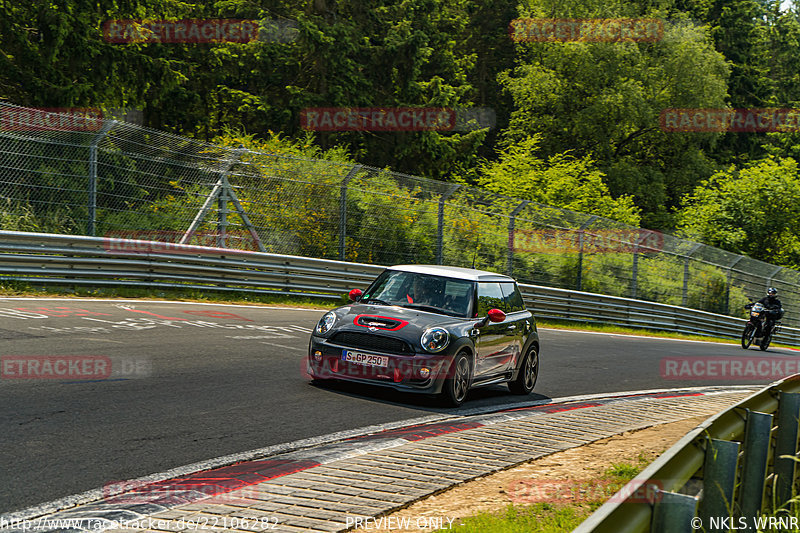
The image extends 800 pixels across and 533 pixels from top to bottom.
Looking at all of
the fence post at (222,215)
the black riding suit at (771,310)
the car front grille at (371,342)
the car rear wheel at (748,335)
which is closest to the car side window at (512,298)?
the car front grille at (371,342)

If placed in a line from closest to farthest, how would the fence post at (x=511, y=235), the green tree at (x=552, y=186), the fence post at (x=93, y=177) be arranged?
the fence post at (x=93, y=177) → the fence post at (x=511, y=235) → the green tree at (x=552, y=186)

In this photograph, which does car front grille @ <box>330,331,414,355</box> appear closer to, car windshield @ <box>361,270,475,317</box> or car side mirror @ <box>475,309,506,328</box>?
car windshield @ <box>361,270,475,317</box>

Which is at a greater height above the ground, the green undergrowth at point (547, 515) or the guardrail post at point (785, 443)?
the guardrail post at point (785, 443)

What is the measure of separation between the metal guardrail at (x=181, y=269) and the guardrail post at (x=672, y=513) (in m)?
13.8

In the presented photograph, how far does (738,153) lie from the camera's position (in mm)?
66688

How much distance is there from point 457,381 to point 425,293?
128 centimetres

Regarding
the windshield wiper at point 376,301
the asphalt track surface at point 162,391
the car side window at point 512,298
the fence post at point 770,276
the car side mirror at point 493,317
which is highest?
the fence post at point 770,276

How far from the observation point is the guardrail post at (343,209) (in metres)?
21.0

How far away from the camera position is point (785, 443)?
619cm

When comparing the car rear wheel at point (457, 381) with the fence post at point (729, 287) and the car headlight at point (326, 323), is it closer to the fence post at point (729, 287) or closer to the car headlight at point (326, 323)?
the car headlight at point (326, 323)

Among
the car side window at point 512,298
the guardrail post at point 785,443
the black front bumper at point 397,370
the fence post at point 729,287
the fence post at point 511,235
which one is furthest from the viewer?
the fence post at point 729,287

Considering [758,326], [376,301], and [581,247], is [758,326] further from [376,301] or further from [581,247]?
[376,301]

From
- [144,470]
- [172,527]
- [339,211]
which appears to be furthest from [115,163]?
[172,527]

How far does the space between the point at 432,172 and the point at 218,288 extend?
81.3 ft
